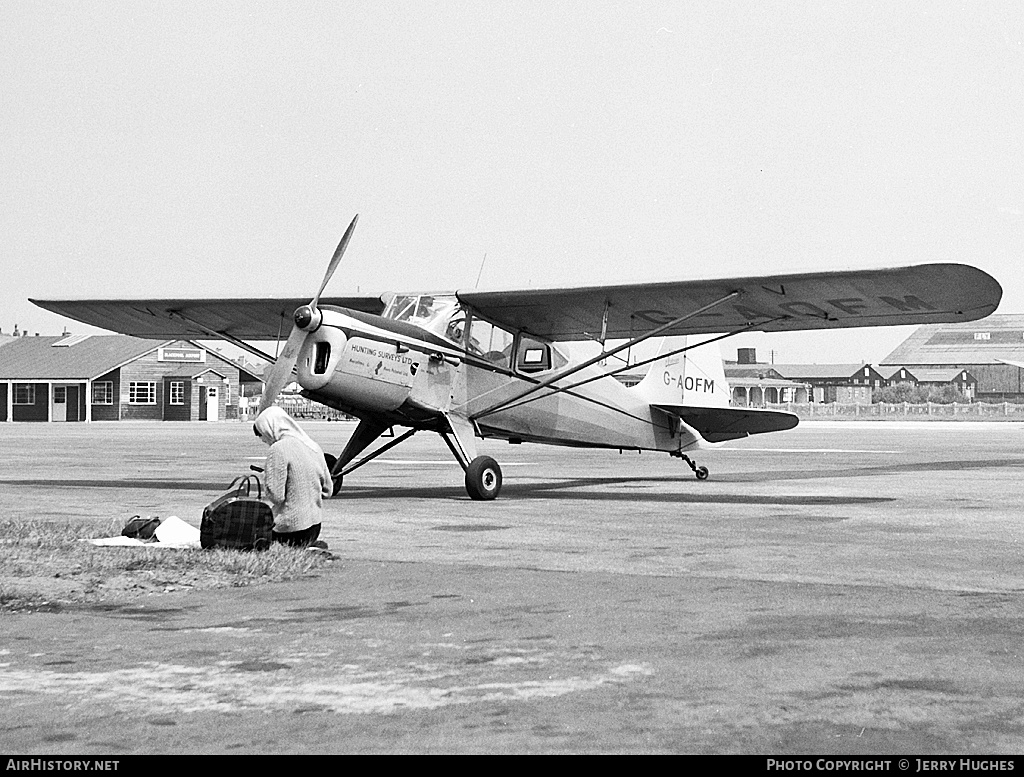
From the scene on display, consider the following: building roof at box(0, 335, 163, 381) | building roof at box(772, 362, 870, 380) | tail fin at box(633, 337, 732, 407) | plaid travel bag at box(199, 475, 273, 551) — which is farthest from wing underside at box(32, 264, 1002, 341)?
building roof at box(772, 362, 870, 380)

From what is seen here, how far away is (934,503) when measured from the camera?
16766 millimetres

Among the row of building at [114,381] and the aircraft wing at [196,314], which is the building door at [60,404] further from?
the aircraft wing at [196,314]

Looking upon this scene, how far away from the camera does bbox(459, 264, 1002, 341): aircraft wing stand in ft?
54.0

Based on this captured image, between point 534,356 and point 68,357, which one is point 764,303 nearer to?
point 534,356

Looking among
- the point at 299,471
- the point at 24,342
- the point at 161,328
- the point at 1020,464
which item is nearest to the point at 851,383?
the point at 24,342

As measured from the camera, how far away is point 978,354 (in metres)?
144

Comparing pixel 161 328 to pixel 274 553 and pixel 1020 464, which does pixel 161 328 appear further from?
pixel 1020 464

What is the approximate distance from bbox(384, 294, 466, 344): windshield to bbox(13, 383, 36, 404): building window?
7064cm

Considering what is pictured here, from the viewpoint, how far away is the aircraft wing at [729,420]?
22844mm

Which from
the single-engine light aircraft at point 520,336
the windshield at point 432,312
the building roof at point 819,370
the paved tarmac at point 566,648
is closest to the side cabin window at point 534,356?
the single-engine light aircraft at point 520,336

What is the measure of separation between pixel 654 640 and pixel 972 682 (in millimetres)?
1641

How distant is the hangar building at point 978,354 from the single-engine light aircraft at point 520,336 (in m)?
124

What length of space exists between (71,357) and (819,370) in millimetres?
101923

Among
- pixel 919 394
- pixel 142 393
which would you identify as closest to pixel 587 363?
pixel 142 393
